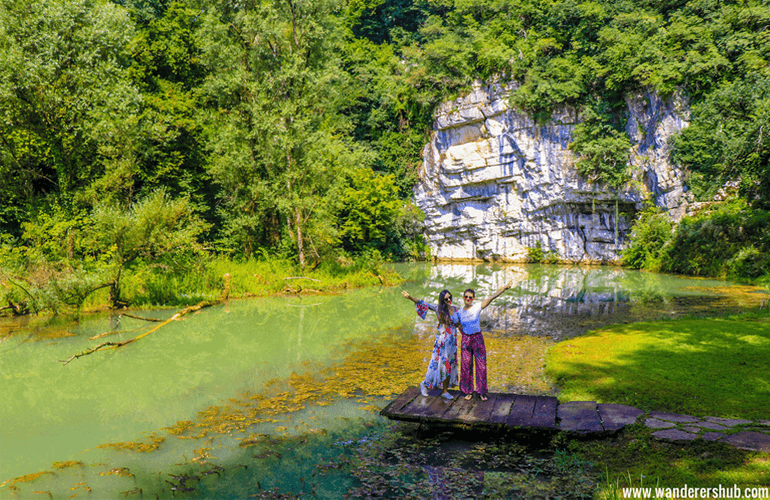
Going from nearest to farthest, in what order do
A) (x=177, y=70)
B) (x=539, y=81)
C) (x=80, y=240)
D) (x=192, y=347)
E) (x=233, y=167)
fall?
(x=192, y=347) < (x=80, y=240) < (x=233, y=167) < (x=177, y=70) < (x=539, y=81)

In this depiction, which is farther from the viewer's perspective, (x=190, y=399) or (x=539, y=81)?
(x=539, y=81)

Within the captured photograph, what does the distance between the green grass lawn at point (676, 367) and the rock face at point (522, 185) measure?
2279 cm

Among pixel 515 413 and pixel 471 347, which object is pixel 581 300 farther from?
pixel 515 413

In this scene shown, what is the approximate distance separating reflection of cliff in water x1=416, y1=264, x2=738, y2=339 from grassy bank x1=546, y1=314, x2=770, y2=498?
74.0 inches

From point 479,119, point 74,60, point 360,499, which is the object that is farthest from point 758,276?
point 74,60

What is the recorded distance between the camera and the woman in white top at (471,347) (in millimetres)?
6242

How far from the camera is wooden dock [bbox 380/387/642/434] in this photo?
17.0 feet

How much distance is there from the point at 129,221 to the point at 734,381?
1496 cm

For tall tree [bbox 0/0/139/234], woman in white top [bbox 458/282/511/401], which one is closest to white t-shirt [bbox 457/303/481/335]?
woman in white top [bbox 458/282/511/401]

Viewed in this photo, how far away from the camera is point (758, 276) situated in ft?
68.8

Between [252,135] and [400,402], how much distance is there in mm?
17032

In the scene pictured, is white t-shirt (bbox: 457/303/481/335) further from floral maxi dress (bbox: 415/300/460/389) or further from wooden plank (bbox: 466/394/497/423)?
wooden plank (bbox: 466/394/497/423)

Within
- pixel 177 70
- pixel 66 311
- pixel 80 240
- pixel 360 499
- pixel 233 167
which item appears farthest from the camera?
pixel 177 70

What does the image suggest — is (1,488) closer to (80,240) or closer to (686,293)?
(80,240)
